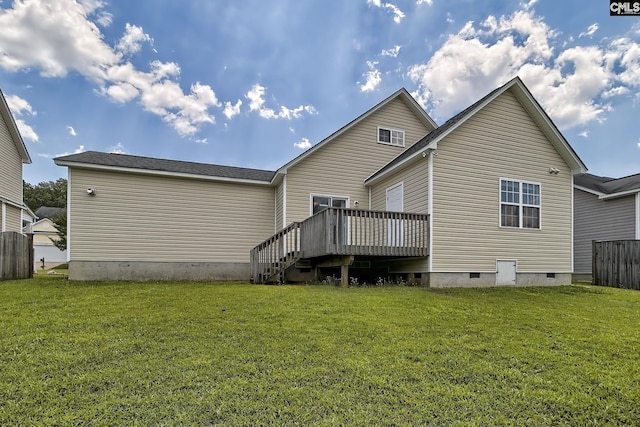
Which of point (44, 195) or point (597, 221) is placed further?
point (44, 195)

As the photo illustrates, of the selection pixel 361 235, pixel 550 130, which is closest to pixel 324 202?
pixel 361 235

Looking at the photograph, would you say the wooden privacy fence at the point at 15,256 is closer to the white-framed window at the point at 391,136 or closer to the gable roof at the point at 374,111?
the gable roof at the point at 374,111

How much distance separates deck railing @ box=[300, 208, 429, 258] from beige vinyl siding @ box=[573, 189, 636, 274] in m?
9.82

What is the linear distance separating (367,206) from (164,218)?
7.63 m

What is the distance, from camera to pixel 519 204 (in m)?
11.2

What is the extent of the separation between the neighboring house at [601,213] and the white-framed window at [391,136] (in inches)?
342

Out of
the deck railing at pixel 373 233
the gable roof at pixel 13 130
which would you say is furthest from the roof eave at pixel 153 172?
the gable roof at pixel 13 130

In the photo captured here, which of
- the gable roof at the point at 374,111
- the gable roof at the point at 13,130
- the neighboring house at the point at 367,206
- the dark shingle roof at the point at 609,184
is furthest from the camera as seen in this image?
the gable roof at the point at 13,130

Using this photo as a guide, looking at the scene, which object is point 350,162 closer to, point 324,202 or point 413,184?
point 324,202

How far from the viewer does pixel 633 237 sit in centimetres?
1352

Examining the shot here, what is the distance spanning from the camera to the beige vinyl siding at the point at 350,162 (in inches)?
514

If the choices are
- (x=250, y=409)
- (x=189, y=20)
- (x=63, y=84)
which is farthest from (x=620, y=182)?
(x=63, y=84)

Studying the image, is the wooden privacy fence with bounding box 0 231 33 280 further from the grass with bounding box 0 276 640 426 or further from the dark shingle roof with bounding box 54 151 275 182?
the grass with bounding box 0 276 640 426

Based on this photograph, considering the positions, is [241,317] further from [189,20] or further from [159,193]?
[189,20]
